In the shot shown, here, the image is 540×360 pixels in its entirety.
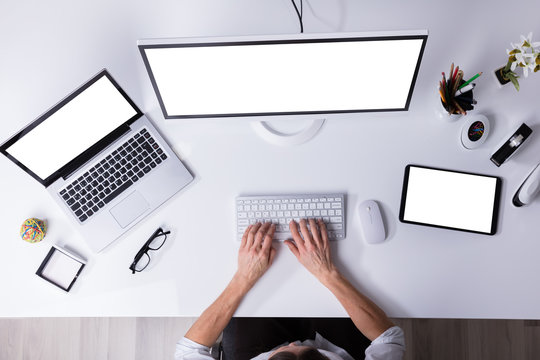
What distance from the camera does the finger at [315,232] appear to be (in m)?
0.98

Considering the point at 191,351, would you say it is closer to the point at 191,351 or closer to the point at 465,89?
the point at 191,351

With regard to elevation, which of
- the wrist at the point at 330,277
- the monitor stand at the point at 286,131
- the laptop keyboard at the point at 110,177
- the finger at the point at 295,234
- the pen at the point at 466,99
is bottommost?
the wrist at the point at 330,277

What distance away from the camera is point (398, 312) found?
995 millimetres

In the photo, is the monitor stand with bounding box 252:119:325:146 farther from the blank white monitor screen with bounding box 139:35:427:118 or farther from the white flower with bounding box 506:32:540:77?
the white flower with bounding box 506:32:540:77

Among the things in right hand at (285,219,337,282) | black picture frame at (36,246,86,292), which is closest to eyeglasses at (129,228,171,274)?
black picture frame at (36,246,86,292)

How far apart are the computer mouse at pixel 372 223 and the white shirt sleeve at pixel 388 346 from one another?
0.24 m

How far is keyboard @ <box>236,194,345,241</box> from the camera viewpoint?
3.36ft

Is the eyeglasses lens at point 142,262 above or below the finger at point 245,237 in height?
below

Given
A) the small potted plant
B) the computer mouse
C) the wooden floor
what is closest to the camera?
the small potted plant

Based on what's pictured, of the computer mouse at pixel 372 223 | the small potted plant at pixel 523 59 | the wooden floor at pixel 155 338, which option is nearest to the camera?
the small potted plant at pixel 523 59

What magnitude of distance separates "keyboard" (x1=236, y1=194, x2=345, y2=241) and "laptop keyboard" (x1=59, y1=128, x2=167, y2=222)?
0.93 ft

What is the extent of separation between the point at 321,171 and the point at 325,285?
314mm

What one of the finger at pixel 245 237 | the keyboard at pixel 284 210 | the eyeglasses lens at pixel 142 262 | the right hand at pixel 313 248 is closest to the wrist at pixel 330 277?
the right hand at pixel 313 248

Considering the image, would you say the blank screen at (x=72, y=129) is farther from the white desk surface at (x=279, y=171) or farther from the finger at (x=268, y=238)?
the finger at (x=268, y=238)
